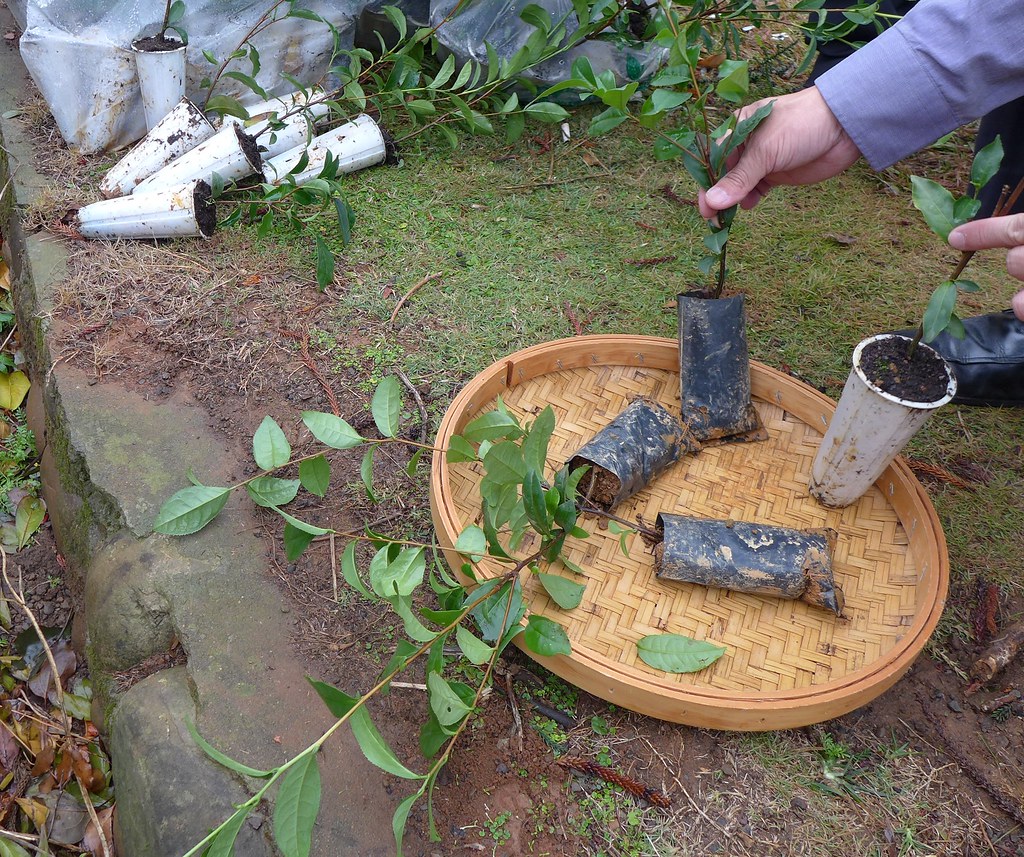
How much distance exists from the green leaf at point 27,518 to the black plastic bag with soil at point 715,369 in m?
1.50

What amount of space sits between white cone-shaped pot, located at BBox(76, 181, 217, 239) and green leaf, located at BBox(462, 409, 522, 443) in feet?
3.95

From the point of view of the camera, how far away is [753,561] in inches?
54.2

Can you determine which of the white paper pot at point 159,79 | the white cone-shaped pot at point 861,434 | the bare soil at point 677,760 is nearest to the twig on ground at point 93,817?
the bare soil at point 677,760

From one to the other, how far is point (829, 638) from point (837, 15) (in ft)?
6.71

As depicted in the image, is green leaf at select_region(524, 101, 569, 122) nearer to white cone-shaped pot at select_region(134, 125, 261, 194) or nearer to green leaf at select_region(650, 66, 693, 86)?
green leaf at select_region(650, 66, 693, 86)

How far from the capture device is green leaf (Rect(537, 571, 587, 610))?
129cm

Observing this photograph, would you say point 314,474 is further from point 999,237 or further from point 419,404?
point 999,237

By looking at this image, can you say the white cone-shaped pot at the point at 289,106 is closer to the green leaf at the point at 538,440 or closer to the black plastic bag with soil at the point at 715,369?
the black plastic bag with soil at the point at 715,369

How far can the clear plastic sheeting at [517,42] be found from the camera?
2484 millimetres

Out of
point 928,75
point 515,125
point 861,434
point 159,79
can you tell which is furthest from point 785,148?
point 159,79

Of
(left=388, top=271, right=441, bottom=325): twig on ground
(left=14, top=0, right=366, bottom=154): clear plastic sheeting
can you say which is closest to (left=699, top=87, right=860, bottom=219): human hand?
(left=388, top=271, right=441, bottom=325): twig on ground

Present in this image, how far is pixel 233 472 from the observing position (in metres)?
1.67

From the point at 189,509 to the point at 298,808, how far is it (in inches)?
23.9

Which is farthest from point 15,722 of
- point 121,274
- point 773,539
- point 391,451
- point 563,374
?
point 773,539
